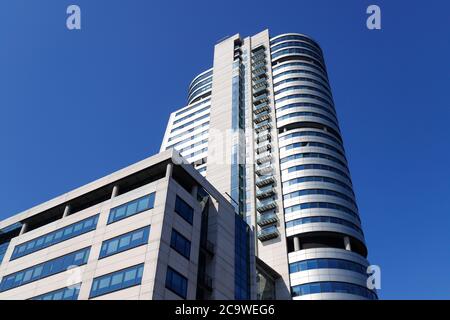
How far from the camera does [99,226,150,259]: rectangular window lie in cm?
4444

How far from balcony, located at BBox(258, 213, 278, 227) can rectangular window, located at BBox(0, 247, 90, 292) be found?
4948 centimetres

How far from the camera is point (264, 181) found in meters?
97.6

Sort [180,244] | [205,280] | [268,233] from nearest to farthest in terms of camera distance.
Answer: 1. [180,244]
2. [205,280]
3. [268,233]

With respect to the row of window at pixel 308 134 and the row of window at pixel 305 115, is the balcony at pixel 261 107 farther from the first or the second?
the row of window at pixel 308 134

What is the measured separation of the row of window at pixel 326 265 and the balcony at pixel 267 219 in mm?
11362

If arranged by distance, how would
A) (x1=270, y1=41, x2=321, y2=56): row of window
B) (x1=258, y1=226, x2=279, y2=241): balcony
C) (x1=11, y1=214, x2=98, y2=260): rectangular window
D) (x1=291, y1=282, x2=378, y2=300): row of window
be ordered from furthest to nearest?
(x1=270, y1=41, x2=321, y2=56): row of window → (x1=258, y1=226, x2=279, y2=241): balcony → (x1=291, y1=282, x2=378, y2=300): row of window → (x1=11, y1=214, x2=98, y2=260): rectangular window

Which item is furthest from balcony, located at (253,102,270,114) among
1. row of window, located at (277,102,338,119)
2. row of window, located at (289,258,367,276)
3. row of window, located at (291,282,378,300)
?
row of window, located at (291,282,378,300)

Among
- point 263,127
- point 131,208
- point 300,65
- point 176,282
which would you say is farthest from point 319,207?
point 176,282

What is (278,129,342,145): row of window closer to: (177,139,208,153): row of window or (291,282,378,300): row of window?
(177,139,208,153): row of window

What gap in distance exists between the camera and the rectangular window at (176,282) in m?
42.0

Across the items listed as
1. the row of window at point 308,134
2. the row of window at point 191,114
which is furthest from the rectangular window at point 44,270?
the row of window at point 191,114

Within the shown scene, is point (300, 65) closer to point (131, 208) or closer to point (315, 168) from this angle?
point (315, 168)

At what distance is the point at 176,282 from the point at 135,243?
574 cm
